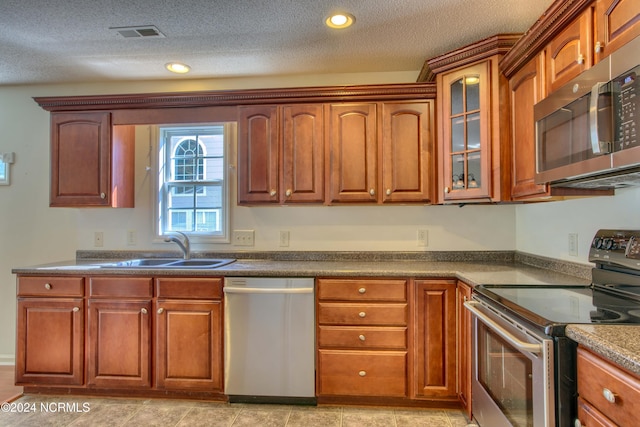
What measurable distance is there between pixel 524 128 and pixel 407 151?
72 centimetres

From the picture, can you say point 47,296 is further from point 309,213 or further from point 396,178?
point 396,178

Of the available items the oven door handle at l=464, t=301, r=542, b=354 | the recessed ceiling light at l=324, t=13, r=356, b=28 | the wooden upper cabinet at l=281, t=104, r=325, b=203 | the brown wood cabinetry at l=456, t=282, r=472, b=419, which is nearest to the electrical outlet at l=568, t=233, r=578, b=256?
the brown wood cabinetry at l=456, t=282, r=472, b=419

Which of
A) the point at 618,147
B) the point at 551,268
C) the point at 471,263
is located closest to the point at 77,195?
the point at 471,263

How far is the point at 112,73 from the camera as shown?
2730mm

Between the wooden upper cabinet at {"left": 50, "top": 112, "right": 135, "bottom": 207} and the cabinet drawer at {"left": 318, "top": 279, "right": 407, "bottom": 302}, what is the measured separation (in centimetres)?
178

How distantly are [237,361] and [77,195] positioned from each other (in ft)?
5.71

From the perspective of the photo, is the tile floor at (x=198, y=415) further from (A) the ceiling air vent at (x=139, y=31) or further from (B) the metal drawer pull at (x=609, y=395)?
(A) the ceiling air vent at (x=139, y=31)

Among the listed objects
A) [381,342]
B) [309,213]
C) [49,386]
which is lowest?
[49,386]

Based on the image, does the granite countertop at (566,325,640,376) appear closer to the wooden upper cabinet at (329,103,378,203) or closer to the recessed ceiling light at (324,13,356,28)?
the wooden upper cabinet at (329,103,378,203)

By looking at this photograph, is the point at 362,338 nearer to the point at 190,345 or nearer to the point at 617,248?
the point at 190,345

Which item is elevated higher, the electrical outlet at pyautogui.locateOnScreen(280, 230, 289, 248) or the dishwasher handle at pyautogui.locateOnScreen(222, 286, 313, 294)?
the electrical outlet at pyautogui.locateOnScreen(280, 230, 289, 248)

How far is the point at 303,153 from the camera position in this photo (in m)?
2.43

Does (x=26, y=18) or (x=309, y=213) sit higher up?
(x=26, y=18)

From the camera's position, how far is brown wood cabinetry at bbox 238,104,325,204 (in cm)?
242
